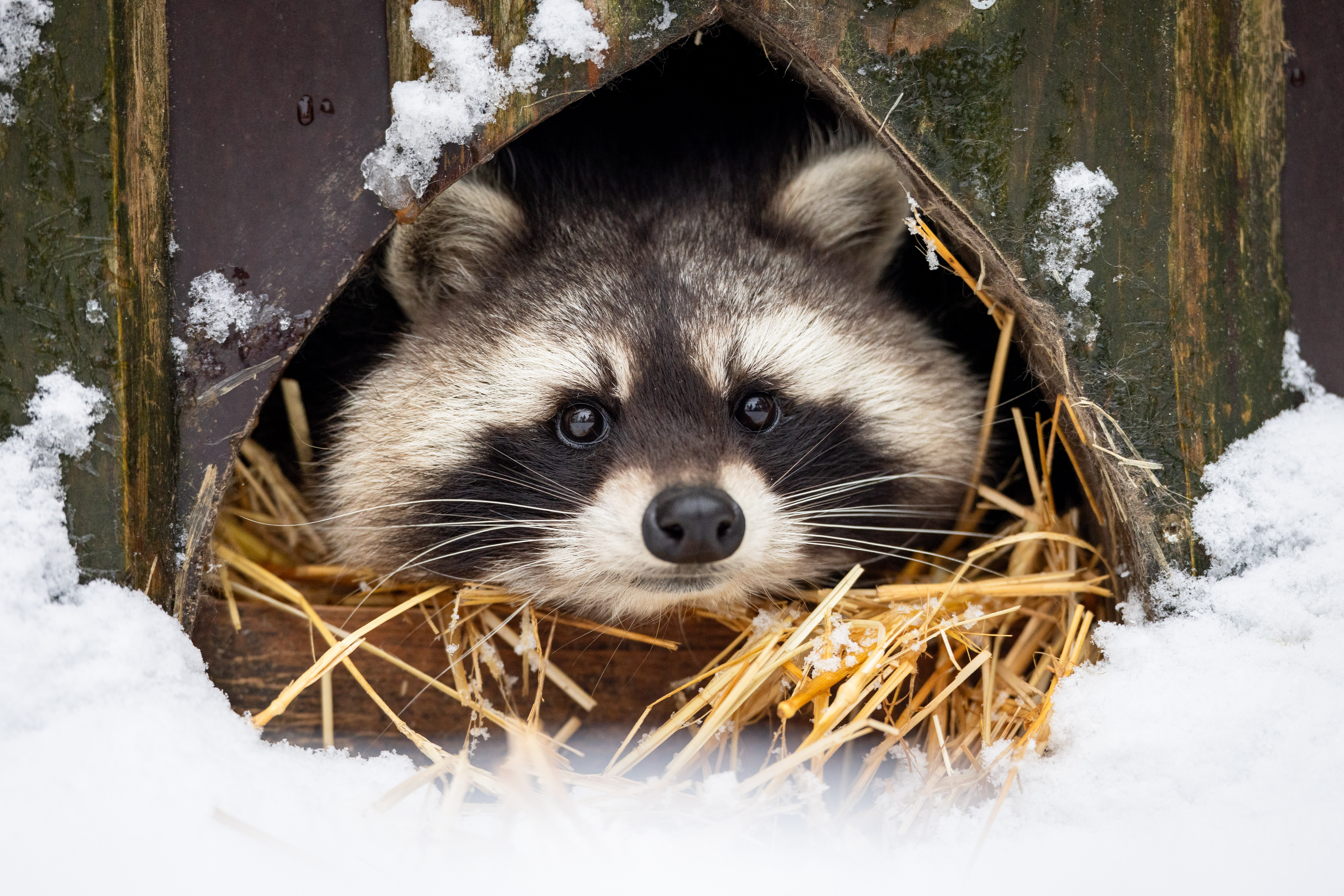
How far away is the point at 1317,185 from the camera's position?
2.83 metres

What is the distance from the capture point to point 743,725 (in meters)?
3.00

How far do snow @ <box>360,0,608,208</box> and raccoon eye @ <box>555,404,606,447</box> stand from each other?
0.70 m

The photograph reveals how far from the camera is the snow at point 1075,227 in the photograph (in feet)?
8.77

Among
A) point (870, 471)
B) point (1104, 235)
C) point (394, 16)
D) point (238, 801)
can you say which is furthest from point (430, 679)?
point (1104, 235)

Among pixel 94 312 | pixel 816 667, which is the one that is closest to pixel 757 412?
pixel 816 667

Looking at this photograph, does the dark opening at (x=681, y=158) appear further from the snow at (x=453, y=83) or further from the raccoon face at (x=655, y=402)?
the snow at (x=453, y=83)

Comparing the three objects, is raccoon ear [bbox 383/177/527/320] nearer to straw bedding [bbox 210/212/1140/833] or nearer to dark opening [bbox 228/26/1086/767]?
dark opening [bbox 228/26/1086/767]

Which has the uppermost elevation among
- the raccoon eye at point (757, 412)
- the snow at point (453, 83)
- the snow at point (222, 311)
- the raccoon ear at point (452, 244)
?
the snow at point (453, 83)

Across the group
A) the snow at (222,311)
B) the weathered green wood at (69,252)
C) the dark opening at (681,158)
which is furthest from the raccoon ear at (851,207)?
the weathered green wood at (69,252)

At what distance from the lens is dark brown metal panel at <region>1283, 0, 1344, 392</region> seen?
2812 millimetres

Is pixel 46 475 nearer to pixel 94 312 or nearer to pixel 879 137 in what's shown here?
pixel 94 312

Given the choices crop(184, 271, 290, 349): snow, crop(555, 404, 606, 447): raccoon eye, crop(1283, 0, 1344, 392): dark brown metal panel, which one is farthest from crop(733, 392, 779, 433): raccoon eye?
crop(1283, 0, 1344, 392): dark brown metal panel

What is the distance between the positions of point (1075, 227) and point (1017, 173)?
192 millimetres

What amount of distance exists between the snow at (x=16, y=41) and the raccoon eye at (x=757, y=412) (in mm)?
1862
